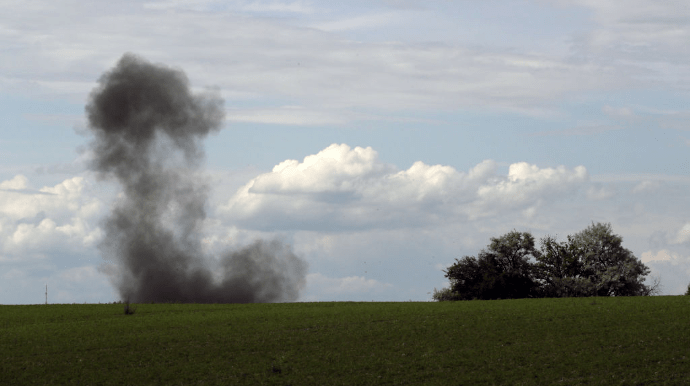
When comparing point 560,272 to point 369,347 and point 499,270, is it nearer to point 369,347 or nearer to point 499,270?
point 499,270

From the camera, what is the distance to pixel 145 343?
147ft

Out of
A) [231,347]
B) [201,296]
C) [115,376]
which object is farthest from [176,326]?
[201,296]

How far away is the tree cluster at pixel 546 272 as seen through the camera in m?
88.2

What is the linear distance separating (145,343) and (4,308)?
124 ft

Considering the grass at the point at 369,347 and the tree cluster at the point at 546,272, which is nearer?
the grass at the point at 369,347

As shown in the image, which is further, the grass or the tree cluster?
the tree cluster


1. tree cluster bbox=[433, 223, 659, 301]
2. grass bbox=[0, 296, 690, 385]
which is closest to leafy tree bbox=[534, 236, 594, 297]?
tree cluster bbox=[433, 223, 659, 301]

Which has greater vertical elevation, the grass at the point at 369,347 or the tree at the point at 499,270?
the tree at the point at 499,270

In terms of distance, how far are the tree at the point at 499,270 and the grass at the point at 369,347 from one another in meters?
27.8

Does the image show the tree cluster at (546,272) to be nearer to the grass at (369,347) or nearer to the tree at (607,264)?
the tree at (607,264)

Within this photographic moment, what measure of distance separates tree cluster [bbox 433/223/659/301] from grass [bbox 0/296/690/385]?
28.2 m

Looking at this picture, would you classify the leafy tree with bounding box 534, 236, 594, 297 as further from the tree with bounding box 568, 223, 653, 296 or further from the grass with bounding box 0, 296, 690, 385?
the grass with bounding box 0, 296, 690, 385

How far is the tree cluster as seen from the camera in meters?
88.2

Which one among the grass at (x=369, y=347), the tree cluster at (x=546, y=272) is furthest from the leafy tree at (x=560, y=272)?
the grass at (x=369, y=347)
